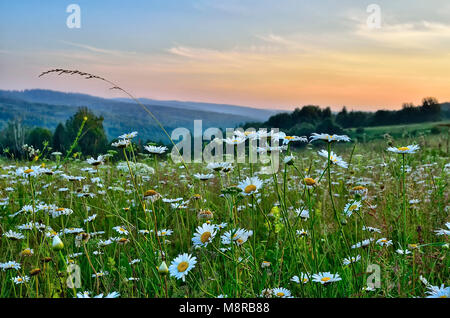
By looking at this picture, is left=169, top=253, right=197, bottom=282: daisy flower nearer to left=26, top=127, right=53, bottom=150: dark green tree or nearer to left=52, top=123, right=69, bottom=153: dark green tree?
left=26, top=127, right=53, bottom=150: dark green tree

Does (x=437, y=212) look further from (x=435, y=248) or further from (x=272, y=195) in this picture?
(x=272, y=195)

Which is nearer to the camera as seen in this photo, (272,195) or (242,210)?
(242,210)

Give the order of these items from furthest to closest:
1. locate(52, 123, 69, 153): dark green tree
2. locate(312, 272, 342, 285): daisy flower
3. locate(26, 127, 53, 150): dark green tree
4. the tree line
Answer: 1. the tree line
2. locate(52, 123, 69, 153): dark green tree
3. locate(26, 127, 53, 150): dark green tree
4. locate(312, 272, 342, 285): daisy flower

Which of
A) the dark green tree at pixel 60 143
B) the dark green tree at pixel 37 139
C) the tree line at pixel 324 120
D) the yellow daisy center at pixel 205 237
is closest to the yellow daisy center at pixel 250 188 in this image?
the yellow daisy center at pixel 205 237

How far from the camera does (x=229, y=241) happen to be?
1.43 metres

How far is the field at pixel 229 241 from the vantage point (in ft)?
4.41

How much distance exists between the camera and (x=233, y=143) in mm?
1511

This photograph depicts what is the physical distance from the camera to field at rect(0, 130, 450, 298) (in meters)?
1.34

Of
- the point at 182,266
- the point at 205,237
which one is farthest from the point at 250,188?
the point at 182,266

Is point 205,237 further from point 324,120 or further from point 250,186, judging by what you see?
point 324,120

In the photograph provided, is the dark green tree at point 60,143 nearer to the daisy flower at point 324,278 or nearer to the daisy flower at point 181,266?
the daisy flower at point 181,266

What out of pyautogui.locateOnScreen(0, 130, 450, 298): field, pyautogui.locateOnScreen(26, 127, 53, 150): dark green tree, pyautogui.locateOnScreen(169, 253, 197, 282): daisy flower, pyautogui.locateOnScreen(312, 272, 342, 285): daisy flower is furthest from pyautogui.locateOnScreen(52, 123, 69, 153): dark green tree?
pyautogui.locateOnScreen(312, 272, 342, 285): daisy flower
